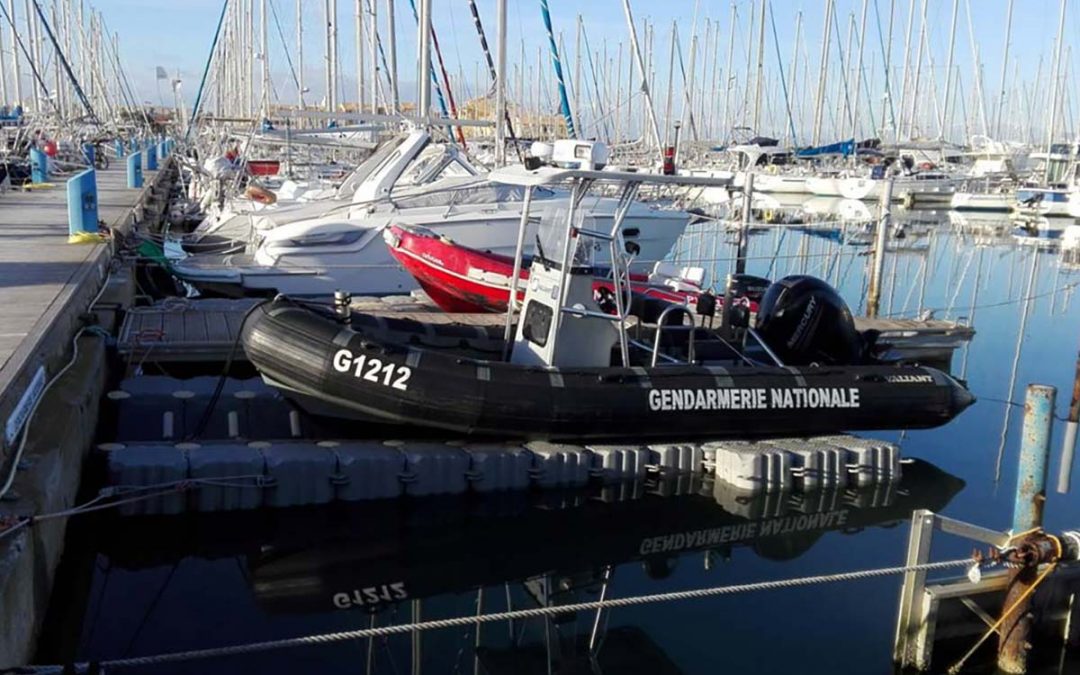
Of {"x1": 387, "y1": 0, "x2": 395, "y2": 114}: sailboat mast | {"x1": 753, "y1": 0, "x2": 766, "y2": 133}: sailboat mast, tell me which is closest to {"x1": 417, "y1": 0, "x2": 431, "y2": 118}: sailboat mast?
{"x1": 387, "y1": 0, "x2": 395, "y2": 114}: sailboat mast

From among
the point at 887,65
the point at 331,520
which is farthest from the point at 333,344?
the point at 887,65

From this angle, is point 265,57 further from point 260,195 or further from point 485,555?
point 485,555

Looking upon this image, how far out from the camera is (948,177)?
38.2 m

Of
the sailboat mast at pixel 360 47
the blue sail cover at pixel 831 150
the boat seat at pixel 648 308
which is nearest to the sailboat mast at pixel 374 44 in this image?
the sailboat mast at pixel 360 47

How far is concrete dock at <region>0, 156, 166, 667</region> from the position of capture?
436 cm

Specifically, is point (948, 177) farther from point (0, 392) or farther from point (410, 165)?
point (0, 392)

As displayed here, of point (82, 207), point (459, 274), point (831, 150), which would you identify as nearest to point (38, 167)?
point (82, 207)

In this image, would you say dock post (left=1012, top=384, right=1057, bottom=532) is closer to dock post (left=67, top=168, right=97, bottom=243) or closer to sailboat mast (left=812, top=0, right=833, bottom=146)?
dock post (left=67, top=168, right=97, bottom=243)

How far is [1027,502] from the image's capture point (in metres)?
4.86

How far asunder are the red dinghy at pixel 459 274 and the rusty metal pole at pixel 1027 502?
5.90 metres

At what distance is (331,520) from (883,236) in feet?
25.2

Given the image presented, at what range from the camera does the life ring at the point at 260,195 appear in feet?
54.3

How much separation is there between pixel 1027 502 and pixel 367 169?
1025 centimetres

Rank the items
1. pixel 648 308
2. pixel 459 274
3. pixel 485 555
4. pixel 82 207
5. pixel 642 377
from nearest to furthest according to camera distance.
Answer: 1. pixel 485 555
2. pixel 642 377
3. pixel 648 308
4. pixel 459 274
5. pixel 82 207
